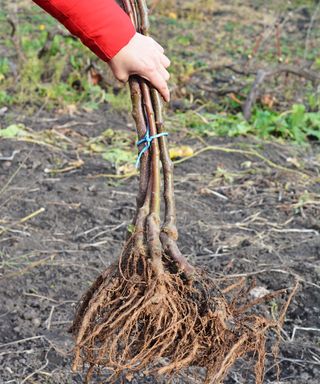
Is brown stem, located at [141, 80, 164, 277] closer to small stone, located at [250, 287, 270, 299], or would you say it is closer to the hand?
the hand

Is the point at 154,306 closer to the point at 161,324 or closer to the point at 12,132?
the point at 161,324

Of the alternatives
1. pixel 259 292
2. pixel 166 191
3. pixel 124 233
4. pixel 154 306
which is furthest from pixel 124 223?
pixel 154 306

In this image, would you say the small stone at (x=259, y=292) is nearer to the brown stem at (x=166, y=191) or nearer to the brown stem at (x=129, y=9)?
the brown stem at (x=166, y=191)

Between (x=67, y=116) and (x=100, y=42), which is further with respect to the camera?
(x=67, y=116)

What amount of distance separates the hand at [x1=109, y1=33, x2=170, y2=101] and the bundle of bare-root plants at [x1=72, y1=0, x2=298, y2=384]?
3.4 inches

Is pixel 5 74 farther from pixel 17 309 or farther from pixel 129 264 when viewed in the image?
pixel 129 264

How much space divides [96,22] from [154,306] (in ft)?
2.56

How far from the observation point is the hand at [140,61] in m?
2.06

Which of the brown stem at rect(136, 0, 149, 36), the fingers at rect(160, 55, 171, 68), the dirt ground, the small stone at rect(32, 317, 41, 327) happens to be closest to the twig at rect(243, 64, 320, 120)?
the dirt ground

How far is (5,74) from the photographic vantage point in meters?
6.07

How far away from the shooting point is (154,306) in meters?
2.14

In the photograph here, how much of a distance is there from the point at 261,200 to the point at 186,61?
3130 millimetres

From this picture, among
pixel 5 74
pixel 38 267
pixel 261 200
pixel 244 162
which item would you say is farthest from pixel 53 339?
pixel 5 74

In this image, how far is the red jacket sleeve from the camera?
1.96 m
